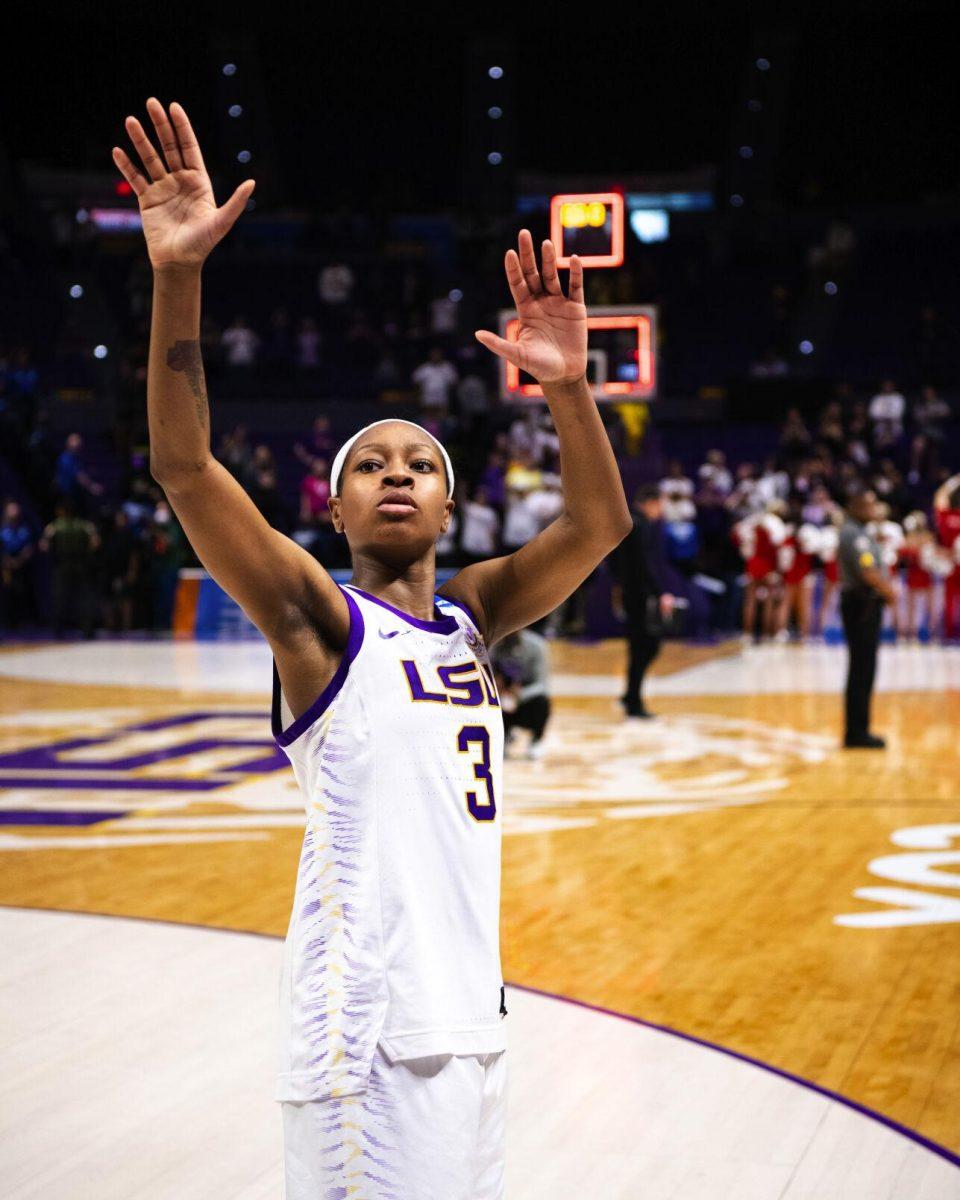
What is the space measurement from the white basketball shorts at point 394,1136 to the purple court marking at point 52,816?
628cm

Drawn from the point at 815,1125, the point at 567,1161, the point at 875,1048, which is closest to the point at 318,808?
the point at 567,1161

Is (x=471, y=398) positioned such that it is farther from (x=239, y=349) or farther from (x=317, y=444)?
(x=239, y=349)

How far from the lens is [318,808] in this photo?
2.30 meters

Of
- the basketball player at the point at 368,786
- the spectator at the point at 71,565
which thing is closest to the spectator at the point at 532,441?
the spectator at the point at 71,565

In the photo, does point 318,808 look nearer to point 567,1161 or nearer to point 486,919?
point 486,919

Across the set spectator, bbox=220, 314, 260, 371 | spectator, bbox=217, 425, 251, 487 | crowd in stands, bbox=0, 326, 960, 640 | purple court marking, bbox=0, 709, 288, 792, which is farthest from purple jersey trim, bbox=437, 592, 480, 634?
spectator, bbox=220, 314, 260, 371

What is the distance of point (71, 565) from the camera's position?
64.3 ft

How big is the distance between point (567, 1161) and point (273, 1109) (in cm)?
82

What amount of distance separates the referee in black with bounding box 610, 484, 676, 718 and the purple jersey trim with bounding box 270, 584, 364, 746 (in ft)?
30.8

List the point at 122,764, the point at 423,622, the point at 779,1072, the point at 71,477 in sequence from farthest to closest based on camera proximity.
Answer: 1. the point at 71,477
2. the point at 122,764
3. the point at 779,1072
4. the point at 423,622

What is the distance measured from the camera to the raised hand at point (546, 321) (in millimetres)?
2533

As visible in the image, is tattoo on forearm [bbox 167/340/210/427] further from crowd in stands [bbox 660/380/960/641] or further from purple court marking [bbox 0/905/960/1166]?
crowd in stands [bbox 660/380/960/641]

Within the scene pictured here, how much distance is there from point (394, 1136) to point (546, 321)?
4.21ft

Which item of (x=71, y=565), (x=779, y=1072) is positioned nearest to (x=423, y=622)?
(x=779, y=1072)
